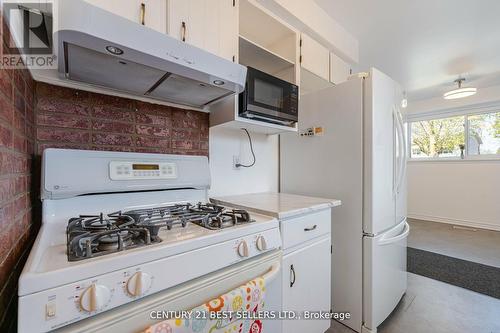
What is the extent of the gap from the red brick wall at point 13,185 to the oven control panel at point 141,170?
0.30 m

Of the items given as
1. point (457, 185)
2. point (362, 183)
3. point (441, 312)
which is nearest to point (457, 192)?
point (457, 185)

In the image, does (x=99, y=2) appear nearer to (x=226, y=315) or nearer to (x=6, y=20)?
(x=6, y=20)

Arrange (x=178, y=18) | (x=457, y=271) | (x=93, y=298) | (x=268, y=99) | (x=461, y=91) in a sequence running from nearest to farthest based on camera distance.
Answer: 1. (x=93, y=298)
2. (x=178, y=18)
3. (x=268, y=99)
4. (x=457, y=271)
5. (x=461, y=91)

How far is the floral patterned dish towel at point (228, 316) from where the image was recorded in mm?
648

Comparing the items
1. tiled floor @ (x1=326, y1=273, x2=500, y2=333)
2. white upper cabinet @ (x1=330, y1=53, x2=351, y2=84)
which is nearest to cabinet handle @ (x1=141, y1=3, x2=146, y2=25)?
white upper cabinet @ (x1=330, y1=53, x2=351, y2=84)

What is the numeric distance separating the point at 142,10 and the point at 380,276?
1983 millimetres

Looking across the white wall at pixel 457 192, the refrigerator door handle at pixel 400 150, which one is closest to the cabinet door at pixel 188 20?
the refrigerator door handle at pixel 400 150

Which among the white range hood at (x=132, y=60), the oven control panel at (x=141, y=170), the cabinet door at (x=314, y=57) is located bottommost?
the oven control panel at (x=141, y=170)

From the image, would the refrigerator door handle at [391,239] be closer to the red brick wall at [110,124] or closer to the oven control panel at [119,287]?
the oven control panel at [119,287]

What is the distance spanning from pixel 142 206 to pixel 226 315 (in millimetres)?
692

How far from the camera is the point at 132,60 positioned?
0.85 metres

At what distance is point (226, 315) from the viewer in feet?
2.48

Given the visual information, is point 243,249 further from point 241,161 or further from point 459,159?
point 459,159

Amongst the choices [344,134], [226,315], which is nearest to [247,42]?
[344,134]
